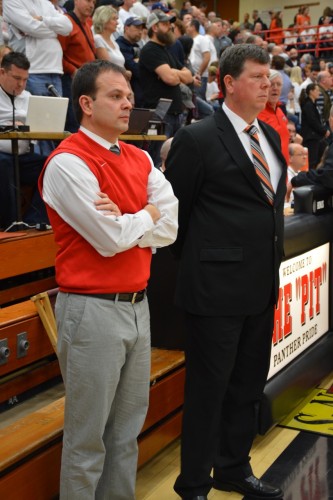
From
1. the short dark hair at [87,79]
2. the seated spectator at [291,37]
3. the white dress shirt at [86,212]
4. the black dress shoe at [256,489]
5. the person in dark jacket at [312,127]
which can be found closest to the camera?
the white dress shirt at [86,212]

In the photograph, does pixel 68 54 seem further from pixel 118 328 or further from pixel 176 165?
pixel 118 328

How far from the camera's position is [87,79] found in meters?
2.30

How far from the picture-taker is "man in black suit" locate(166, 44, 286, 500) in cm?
273

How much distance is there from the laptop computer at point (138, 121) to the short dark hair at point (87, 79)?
324cm

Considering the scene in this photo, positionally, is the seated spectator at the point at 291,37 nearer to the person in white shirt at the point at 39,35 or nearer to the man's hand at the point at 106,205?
the person in white shirt at the point at 39,35

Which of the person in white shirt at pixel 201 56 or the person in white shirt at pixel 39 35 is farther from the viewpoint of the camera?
the person in white shirt at pixel 201 56

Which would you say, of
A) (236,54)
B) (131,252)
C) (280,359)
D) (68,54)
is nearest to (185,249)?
(131,252)

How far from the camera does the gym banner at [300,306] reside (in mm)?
3715

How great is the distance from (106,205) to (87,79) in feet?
1.38

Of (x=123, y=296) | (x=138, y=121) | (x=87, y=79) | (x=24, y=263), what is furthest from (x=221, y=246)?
(x=138, y=121)

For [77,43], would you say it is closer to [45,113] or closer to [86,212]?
[45,113]

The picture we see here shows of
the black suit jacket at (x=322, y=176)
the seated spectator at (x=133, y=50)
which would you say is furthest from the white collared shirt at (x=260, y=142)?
the seated spectator at (x=133, y=50)

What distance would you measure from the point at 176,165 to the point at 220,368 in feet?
2.56

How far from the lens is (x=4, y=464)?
8.16ft
